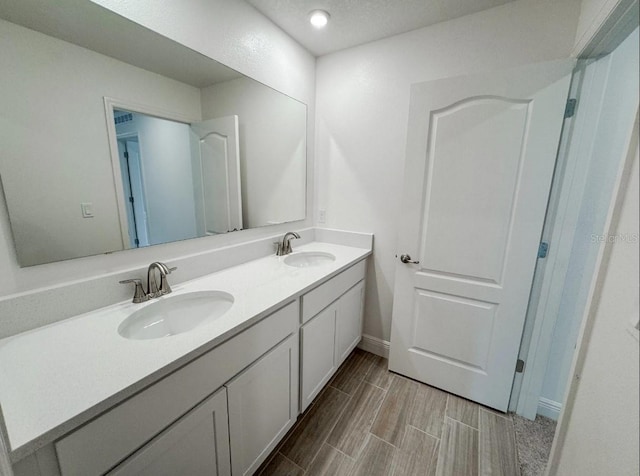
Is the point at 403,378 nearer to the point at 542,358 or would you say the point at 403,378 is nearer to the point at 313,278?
the point at 542,358

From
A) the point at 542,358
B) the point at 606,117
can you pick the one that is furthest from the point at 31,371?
the point at 542,358

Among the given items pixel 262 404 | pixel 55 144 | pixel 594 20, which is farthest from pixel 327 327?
pixel 594 20

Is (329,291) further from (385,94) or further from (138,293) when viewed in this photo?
(385,94)

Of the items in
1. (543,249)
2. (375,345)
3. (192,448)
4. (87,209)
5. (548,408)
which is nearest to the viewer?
(192,448)

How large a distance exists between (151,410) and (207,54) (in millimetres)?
1521

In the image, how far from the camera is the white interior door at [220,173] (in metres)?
1.38

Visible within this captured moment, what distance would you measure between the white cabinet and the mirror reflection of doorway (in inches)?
31.7

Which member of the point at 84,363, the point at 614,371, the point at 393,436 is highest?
the point at 614,371

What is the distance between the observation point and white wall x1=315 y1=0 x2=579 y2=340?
1380 millimetres

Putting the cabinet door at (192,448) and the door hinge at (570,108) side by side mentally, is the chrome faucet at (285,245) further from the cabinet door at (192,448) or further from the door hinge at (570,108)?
the door hinge at (570,108)

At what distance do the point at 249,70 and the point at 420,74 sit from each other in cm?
110

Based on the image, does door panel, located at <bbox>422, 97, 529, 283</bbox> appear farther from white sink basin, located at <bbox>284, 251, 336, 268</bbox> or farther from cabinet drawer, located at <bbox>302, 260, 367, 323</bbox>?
white sink basin, located at <bbox>284, 251, 336, 268</bbox>

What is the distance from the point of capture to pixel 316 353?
1474 millimetres

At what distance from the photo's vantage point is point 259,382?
107 centimetres
